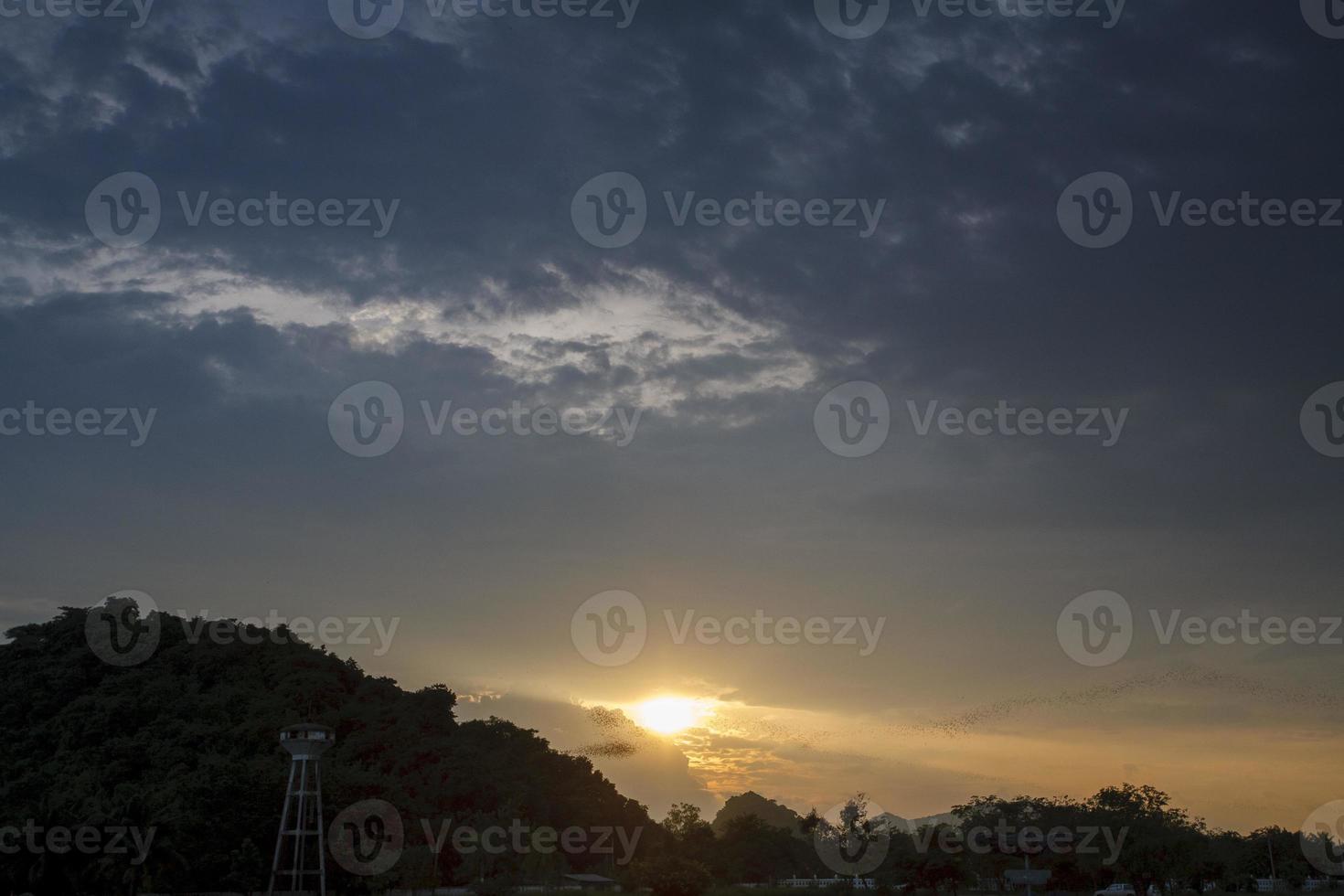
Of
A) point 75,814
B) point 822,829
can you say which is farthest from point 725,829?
point 75,814

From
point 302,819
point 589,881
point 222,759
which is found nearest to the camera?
point 302,819

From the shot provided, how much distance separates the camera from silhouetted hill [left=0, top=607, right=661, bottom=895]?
63.2 metres

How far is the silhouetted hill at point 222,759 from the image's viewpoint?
63.2m

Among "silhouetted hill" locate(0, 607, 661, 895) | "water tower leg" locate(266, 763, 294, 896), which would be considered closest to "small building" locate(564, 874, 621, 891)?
"silhouetted hill" locate(0, 607, 661, 895)

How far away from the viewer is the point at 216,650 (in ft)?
360

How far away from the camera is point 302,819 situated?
66938 mm

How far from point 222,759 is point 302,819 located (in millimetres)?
18046

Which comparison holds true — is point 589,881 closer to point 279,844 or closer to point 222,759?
point 222,759

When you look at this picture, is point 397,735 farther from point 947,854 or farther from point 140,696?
point 947,854

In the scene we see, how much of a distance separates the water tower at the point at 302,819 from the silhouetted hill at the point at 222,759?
4.27ft

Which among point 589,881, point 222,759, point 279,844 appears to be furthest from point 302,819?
point 589,881

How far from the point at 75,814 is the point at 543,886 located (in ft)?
129

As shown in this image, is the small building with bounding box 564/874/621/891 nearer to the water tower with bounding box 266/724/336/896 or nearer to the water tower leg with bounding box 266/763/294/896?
the water tower with bounding box 266/724/336/896

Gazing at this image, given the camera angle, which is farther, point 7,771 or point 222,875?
point 7,771
